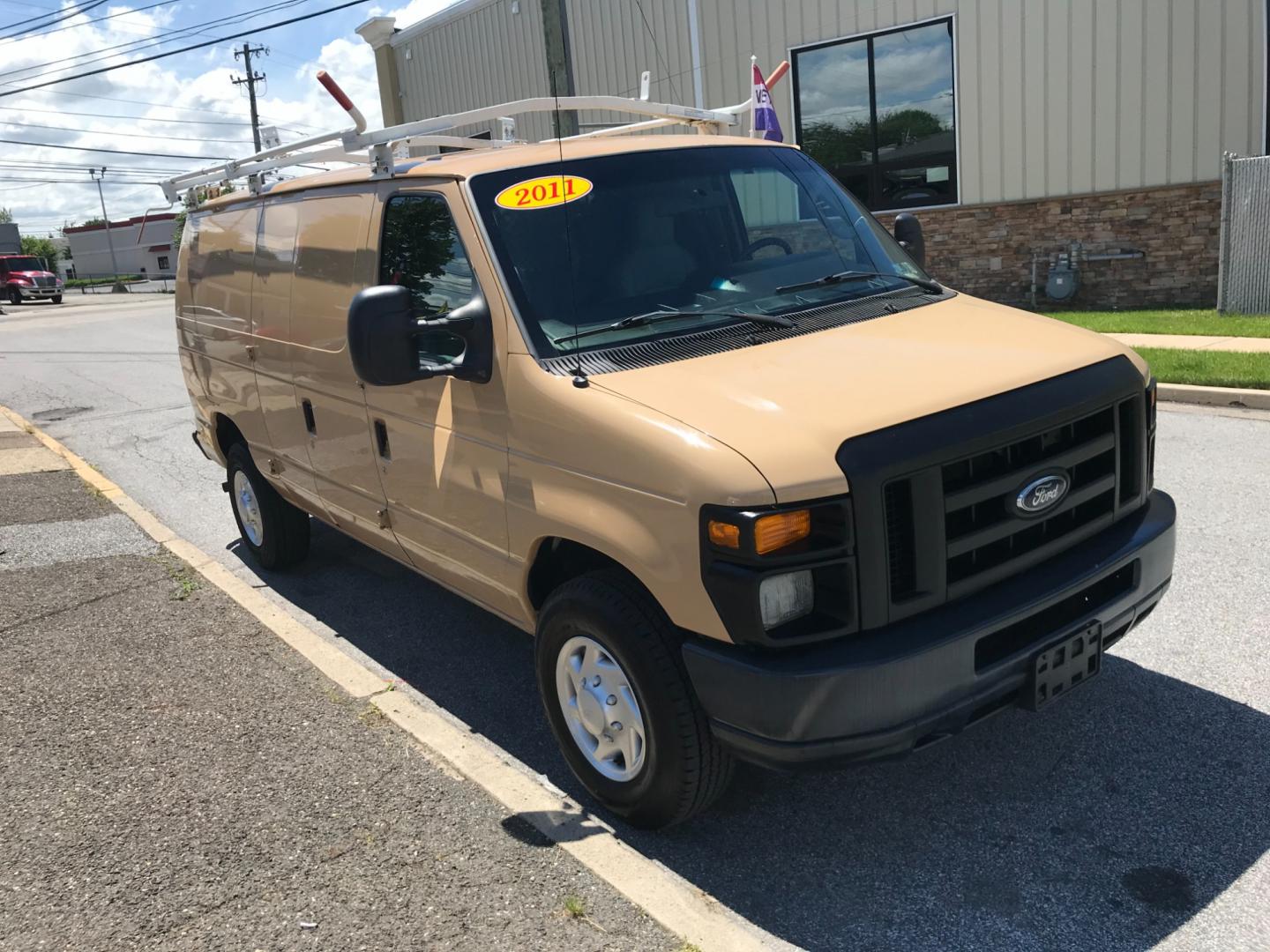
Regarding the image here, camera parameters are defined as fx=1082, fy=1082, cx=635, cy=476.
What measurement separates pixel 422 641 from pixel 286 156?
2597 mm

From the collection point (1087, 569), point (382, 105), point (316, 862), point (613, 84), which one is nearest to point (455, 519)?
point (316, 862)

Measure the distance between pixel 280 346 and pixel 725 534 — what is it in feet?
10.3

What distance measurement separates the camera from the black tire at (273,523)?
6105mm

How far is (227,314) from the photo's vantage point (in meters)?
5.84

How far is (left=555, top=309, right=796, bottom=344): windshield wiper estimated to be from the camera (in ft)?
11.7

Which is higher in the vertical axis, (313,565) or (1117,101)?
(1117,101)

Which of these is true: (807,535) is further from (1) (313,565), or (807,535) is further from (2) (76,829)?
(1) (313,565)

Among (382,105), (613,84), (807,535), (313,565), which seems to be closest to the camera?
(807,535)

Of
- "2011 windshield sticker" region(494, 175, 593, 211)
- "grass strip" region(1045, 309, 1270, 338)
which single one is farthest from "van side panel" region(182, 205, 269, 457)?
"grass strip" region(1045, 309, 1270, 338)

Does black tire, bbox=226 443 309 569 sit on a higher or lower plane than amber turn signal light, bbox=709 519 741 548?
lower

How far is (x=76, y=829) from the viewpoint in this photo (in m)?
3.61

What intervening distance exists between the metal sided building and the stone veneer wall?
0.8 inches

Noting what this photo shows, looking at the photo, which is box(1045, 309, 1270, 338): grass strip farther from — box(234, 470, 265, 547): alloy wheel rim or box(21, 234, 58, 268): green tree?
box(21, 234, 58, 268): green tree

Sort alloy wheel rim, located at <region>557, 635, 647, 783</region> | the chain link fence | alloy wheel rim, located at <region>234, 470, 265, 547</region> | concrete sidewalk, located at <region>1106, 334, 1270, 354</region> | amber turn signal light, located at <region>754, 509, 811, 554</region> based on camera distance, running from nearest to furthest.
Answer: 1. amber turn signal light, located at <region>754, 509, 811, 554</region>
2. alloy wheel rim, located at <region>557, 635, 647, 783</region>
3. alloy wheel rim, located at <region>234, 470, 265, 547</region>
4. concrete sidewalk, located at <region>1106, 334, 1270, 354</region>
5. the chain link fence
